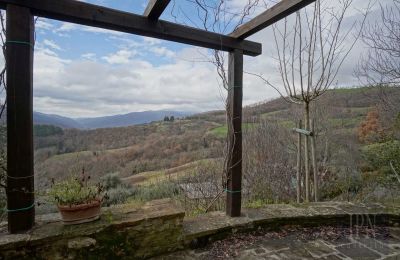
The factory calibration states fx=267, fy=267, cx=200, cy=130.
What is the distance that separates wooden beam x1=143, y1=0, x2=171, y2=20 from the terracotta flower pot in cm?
163

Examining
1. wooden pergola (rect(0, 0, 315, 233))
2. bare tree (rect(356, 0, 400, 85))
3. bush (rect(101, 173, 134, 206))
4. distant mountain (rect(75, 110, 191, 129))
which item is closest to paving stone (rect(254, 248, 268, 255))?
wooden pergola (rect(0, 0, 315, 233))

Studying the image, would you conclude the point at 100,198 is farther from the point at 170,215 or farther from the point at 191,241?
the point at 191,241

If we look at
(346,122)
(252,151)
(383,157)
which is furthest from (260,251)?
(346,122)

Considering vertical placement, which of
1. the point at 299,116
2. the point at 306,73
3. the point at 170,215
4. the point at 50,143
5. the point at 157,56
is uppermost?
the point at 157,56

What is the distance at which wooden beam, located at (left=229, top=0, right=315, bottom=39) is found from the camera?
7.05 feet

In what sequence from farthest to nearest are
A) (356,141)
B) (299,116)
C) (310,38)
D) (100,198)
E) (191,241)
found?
(356,141) → (299,116) → (310,38) → (191,241) → (100,198)

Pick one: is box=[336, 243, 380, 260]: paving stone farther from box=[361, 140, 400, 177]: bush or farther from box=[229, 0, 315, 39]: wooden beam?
box=[361, 140, 400, 177]: bush

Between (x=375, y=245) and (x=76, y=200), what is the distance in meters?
2.79

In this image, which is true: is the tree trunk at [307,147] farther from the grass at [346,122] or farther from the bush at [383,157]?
the grass at [346,122]

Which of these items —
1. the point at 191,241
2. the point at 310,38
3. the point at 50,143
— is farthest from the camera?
the point at 50,143

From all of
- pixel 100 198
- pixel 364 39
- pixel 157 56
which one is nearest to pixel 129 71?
pixel 157 56

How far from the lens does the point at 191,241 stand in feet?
8.29

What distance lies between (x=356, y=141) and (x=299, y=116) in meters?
3.55

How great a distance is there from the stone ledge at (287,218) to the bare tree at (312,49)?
0.62m
